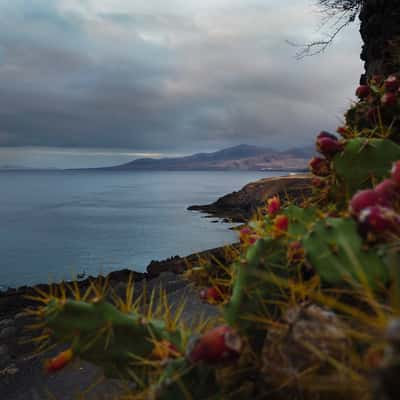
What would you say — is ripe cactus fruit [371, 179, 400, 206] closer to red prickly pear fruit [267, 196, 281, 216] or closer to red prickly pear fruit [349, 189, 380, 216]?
red prickly pear fruit [349, 189, 380, 216]

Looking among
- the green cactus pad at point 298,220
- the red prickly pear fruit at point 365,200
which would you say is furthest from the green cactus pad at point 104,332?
the red prickly pear fruit at point 365,200

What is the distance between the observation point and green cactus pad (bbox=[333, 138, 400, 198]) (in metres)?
3.39

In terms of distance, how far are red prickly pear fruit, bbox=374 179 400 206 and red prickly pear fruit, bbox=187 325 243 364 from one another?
0.95 meters

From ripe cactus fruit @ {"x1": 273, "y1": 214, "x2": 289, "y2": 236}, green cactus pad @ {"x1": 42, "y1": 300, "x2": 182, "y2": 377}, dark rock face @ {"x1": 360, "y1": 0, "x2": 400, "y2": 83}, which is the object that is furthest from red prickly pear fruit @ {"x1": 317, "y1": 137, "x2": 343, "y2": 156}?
dark rock face @ {"x1": 360, "y1": 0, "x2": 400, "y2": 83}

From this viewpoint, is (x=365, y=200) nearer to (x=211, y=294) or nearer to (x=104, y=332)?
(x=211, y=294)

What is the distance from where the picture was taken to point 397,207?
7.52ft

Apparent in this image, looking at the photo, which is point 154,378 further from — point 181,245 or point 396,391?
point 181,245

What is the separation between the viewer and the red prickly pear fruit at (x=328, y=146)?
11.2 ft

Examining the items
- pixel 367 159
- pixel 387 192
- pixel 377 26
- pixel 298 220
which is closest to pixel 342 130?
pixel 367 159

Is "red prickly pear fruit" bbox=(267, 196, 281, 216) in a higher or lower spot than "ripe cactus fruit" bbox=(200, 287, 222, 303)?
higher

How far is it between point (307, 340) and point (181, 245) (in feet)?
184

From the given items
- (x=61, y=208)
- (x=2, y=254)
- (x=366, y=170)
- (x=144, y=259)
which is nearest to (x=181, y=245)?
(x=144, y=259)

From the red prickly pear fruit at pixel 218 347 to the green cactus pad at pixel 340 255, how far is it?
0.52 m

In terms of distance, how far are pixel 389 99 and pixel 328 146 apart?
102 centimetres
